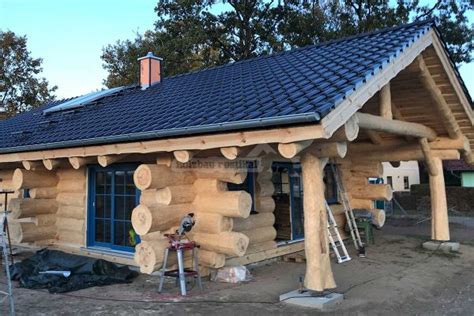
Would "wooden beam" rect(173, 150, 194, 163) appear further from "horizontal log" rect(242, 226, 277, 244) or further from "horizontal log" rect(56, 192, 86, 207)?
"horizontal log" rect(56, 192, 86, 207)

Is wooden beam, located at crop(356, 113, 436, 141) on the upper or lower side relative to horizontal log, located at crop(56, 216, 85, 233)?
upper

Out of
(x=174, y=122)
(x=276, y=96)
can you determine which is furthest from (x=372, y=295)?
(x=174, y=122)

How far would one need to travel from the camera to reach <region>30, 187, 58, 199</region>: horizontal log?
357 inches

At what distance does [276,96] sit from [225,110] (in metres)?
0.74

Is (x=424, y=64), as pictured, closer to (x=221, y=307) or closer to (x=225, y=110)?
(x=225, y=110)

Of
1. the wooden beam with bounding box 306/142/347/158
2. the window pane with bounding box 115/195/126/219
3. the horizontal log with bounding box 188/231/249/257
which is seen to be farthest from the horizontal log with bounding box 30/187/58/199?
the wooden beam with bounding box 306/142/347/158

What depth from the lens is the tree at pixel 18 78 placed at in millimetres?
26109

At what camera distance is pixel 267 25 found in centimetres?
2403

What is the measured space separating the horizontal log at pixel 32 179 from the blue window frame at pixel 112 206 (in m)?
1.18

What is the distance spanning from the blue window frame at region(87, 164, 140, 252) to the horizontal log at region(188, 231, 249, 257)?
1.90 meters

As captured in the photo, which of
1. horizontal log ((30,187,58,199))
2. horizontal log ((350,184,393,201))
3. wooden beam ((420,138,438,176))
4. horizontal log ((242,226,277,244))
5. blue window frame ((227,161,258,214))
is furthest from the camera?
horizontal log ((350,184,393,201))

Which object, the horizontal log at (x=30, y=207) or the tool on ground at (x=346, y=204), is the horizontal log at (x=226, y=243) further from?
the horizontal log at (x=30, y=207)

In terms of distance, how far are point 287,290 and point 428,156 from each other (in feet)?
17.7

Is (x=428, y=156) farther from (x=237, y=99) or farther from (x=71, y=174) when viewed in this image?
(x=71, y=174)
